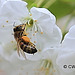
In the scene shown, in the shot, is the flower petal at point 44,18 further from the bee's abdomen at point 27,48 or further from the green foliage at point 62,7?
the green foliage at point 62,7

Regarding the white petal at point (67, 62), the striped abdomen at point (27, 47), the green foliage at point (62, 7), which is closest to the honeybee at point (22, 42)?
the striped abdomen at point (27, 47)

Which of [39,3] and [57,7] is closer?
[39,3]

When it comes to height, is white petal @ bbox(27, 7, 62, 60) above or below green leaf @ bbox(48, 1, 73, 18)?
above

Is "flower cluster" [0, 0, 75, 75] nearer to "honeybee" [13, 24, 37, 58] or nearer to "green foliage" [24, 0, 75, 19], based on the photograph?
"honeybee" [13, 24, 37, 58]

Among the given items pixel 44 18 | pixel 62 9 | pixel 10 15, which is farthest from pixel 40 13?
pixel 62 9

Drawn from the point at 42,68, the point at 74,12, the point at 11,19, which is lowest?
the point at 42,68

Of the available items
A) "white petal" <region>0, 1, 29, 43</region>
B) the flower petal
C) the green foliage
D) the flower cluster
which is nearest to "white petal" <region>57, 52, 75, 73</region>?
the flower cluster

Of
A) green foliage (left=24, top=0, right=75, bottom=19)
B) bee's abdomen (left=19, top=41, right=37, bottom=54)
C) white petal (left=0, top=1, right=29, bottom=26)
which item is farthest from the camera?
green foliage (left=24, top=0, right=75, bottom=19)

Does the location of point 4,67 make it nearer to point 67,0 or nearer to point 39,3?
point 39,3

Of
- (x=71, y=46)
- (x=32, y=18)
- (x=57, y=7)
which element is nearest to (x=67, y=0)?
(x=57, y=7)
